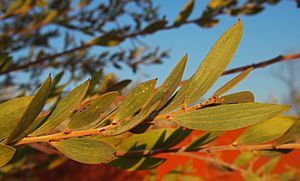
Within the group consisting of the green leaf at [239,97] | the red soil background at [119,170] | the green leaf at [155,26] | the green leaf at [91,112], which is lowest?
the red soil background at [119,170]

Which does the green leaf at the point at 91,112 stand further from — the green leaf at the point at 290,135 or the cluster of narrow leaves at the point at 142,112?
the green leaf at the point at 290,135

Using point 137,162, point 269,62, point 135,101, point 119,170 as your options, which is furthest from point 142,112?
point 119,170

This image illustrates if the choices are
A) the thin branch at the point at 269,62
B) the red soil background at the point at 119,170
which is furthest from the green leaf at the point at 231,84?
the red soil background at the point at 119,170

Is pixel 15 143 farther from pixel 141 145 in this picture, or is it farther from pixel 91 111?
pixel 141 145

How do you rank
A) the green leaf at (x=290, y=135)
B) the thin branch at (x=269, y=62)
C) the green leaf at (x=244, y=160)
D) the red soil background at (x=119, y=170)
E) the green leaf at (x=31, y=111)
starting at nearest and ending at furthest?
the green leaf at (x=31, y=111) → the green leaf at (x=290, y=135) → the thin branch at (x=269, y=62) → the green leaf at (x=244, y=160) → the red soil background at (x=119, y=170)

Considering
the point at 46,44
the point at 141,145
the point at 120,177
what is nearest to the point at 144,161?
the point at 141,145

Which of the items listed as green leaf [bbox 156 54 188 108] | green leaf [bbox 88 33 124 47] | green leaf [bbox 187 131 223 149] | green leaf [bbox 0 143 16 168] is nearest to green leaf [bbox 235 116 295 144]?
green leaf [bbox 187 131 223 149]
